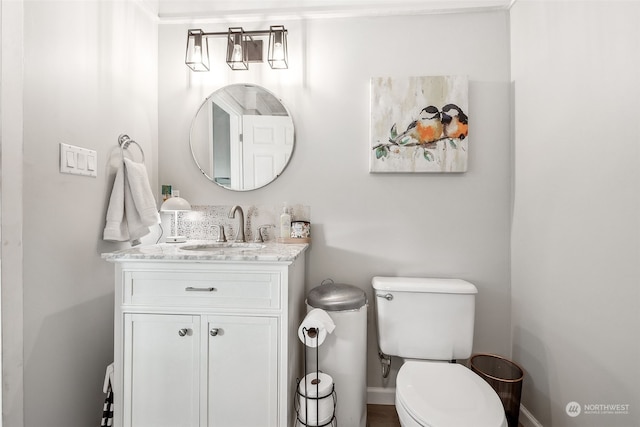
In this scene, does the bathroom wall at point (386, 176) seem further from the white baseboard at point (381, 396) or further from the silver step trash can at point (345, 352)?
the silver step trash can at point (345, 352)

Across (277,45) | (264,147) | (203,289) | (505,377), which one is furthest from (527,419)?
(277,45)

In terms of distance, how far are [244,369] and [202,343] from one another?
0.66 ft

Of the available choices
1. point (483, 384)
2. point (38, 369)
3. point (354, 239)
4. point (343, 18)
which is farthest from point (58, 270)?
point (343, 18)

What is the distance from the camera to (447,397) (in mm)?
1075

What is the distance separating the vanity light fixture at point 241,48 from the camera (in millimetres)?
1666

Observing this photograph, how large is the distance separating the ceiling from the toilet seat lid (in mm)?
1844

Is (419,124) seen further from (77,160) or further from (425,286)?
(77,160)

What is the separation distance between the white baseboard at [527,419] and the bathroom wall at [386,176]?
266 mm

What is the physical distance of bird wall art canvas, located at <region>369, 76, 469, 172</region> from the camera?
167cm

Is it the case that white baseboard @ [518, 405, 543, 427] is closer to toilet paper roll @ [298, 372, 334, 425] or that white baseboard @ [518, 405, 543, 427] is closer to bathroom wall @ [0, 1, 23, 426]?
toilet paper roll @ [298, 372, 334, 425]

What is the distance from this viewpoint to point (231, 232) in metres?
1.81

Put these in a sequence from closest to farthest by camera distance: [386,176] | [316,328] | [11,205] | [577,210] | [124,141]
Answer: [11,205] < [577,210] < [316,328] < [124,141] < [386,176]

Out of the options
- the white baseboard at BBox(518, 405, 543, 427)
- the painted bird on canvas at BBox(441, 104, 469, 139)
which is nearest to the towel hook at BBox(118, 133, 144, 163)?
the painted bird on canvas at BBox(441, 104, 469, 139)

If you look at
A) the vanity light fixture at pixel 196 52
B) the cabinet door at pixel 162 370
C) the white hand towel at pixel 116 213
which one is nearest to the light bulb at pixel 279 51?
the vanity light fixture at pixel 196 52
